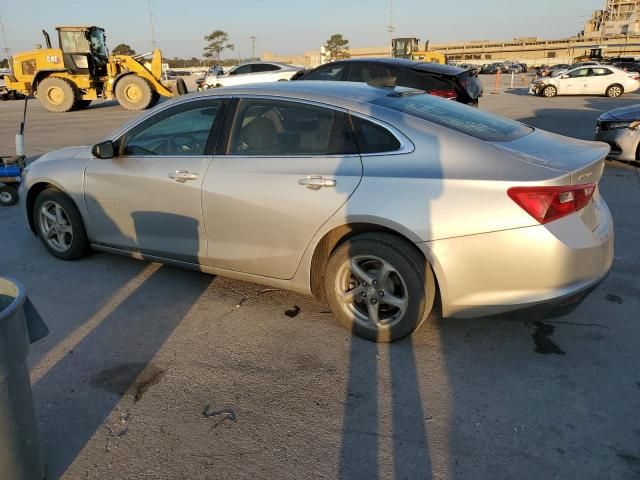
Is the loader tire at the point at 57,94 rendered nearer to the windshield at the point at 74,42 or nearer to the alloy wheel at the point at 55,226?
the windshield at the point at 74,42

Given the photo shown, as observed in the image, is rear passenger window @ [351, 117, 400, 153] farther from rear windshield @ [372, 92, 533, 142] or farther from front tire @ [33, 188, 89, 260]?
front tire @ [33, 188, 89, 260]

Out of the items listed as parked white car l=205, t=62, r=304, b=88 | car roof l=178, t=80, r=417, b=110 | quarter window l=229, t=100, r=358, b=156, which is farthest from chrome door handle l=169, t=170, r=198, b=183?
parked white car l=205, t=62, r=304, b=88

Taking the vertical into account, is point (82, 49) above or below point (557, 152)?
above

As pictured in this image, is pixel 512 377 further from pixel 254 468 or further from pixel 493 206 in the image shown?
pixel 254 468

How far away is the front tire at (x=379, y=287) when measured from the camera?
3.10m

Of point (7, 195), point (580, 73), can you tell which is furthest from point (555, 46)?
point (7, 195)

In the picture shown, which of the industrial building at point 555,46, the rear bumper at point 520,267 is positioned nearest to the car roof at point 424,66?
the rear bumper at point 520,267

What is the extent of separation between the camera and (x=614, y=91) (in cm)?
2361

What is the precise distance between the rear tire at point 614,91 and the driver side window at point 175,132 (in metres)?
24.6

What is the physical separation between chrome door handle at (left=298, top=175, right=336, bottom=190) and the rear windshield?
0.64 m

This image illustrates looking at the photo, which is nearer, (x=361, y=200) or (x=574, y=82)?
(x=361, y=200)

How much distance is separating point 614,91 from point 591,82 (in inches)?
41.5

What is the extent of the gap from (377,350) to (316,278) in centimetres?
62

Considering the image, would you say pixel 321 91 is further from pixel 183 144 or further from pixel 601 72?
pixel 601 72
